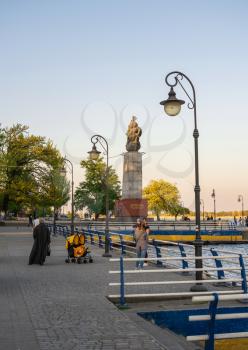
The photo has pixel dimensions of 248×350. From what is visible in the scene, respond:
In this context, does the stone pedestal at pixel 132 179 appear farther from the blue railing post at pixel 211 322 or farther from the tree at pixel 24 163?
the blue railing post at pixel 211 322

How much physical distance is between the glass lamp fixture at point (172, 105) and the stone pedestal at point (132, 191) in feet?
153

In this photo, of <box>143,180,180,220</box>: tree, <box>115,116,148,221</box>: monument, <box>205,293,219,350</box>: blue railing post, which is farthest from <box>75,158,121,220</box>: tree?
<box>205,293,219,350</box>: blue railing post

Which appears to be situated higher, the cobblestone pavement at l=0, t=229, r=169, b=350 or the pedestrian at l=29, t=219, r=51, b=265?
the pedestrian at l=29, t=219, r=51, b=265

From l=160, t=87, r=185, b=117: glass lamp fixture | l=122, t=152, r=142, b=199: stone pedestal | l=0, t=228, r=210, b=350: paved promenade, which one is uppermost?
l=122, t=152, r=142, b=199: stone pedestal

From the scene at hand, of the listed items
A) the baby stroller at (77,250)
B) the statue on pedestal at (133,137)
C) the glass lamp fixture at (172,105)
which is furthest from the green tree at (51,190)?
the glass lamp fixture at (172,105)

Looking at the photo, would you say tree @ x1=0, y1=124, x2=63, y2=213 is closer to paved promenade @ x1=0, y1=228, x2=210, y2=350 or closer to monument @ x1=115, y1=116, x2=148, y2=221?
monument @ x1=115, y1=116, x2=148, y2=221

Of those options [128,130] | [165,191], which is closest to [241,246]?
[128,130]

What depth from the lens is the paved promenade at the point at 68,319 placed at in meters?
7.46

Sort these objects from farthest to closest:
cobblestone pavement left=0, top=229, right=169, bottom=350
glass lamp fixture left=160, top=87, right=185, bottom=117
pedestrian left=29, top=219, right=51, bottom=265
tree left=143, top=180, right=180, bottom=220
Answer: tree left=143, top=180, right=180, bottom=220 < pedestrian left=29, top=219, right=51, bottom=265 < glass lamp fixture left=160, top=87, right=185, bottom=117 < cobblestone pavement left=0, top=229, right=169, bottom=350

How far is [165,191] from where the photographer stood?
125500 millimetres

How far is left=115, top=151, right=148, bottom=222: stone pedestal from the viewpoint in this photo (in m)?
60.4

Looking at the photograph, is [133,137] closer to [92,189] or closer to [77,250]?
[92,189]

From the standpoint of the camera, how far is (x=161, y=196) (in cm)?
12469

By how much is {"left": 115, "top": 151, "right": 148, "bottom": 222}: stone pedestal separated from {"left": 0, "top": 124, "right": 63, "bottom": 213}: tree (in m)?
8.44
